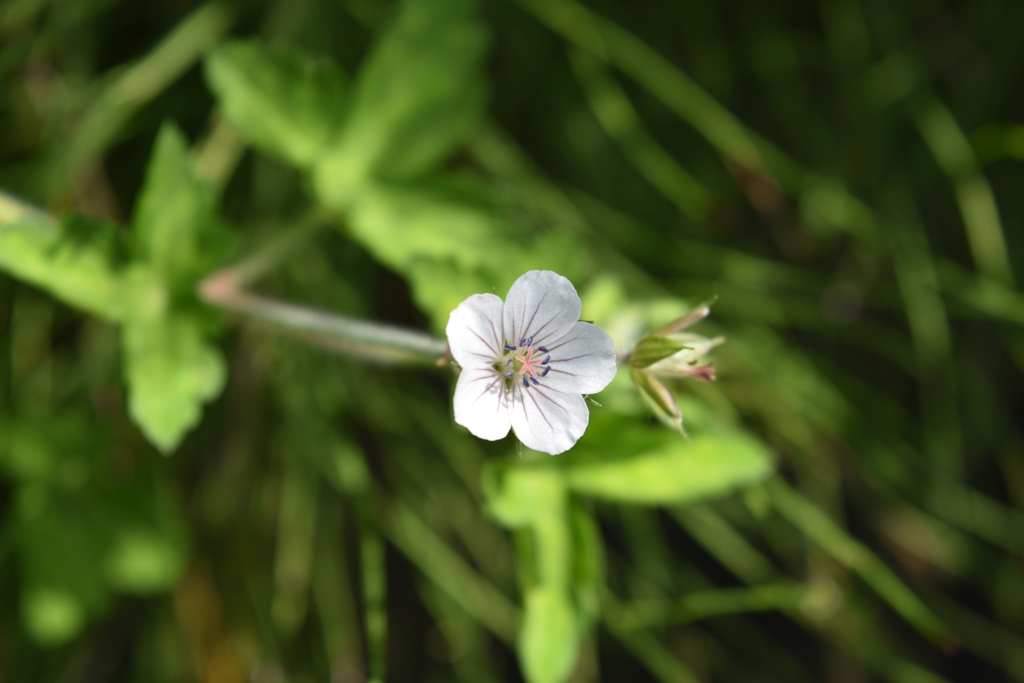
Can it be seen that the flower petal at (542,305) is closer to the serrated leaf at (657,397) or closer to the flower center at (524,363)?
the flower center at (524,363)

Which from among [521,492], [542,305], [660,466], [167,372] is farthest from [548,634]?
[167,372]

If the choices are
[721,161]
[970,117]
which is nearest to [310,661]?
[721,161]

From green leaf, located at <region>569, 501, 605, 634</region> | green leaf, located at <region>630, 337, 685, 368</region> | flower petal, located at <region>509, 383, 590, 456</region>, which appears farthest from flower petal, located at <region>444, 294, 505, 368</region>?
green leaf, located at <region>569, 501, 605, 634</region>

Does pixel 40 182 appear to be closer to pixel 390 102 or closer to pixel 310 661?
pixel 390 102

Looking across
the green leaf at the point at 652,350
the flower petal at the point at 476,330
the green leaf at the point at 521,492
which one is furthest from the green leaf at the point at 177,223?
the green leaf at the point at 652,350

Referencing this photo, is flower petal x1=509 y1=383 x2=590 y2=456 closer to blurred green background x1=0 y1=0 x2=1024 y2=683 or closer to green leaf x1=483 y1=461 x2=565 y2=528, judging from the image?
green leaf x1=483 y1=461 x2=565 y2=528
